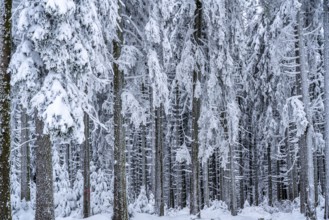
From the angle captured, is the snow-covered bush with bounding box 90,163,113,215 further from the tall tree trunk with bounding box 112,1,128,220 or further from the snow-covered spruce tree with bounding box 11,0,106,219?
the snow-covered spruce tree with bounding box 11,0,106,219

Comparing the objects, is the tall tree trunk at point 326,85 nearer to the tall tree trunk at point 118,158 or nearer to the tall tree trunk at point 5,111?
the tall tree trunk at point 118,158

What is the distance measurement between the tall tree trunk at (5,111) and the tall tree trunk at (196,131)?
364 inches

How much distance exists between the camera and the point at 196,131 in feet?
55.6

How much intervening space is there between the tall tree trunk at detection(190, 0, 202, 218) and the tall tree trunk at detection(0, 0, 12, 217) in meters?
9.26

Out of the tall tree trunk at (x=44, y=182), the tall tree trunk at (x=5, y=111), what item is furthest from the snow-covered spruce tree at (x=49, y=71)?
the tall tree trunk at (x=5, y=111)

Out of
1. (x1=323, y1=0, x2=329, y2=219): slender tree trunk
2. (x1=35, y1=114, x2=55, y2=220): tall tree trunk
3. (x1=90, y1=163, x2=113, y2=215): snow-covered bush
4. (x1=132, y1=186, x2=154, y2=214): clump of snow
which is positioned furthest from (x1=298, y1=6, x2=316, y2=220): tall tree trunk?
(x1=35, y1=114, x2=55, y2=220): tall tree trunk

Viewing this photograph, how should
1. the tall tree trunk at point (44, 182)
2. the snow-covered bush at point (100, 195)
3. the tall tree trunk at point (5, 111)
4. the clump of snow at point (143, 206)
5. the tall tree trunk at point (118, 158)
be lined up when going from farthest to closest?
the clump of snow at point (143, 206), the snow-covered bush at point (100, 195), the tall tree trunk at point (118, 158), the tall tree trunk at point (44, 182), the tall tree trunk at point (5, 111)

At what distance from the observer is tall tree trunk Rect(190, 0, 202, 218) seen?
1658 cm

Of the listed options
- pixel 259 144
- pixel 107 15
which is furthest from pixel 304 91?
pixel 259 144

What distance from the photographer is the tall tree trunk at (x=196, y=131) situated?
653 inches

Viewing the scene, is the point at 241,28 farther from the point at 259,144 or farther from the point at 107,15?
the point at 259,144

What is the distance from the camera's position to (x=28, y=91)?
10.1 metres

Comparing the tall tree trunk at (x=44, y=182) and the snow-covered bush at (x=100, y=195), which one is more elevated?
the tall tree trunk at (x=44, y=182)

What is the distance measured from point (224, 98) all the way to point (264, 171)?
22.0 metres
